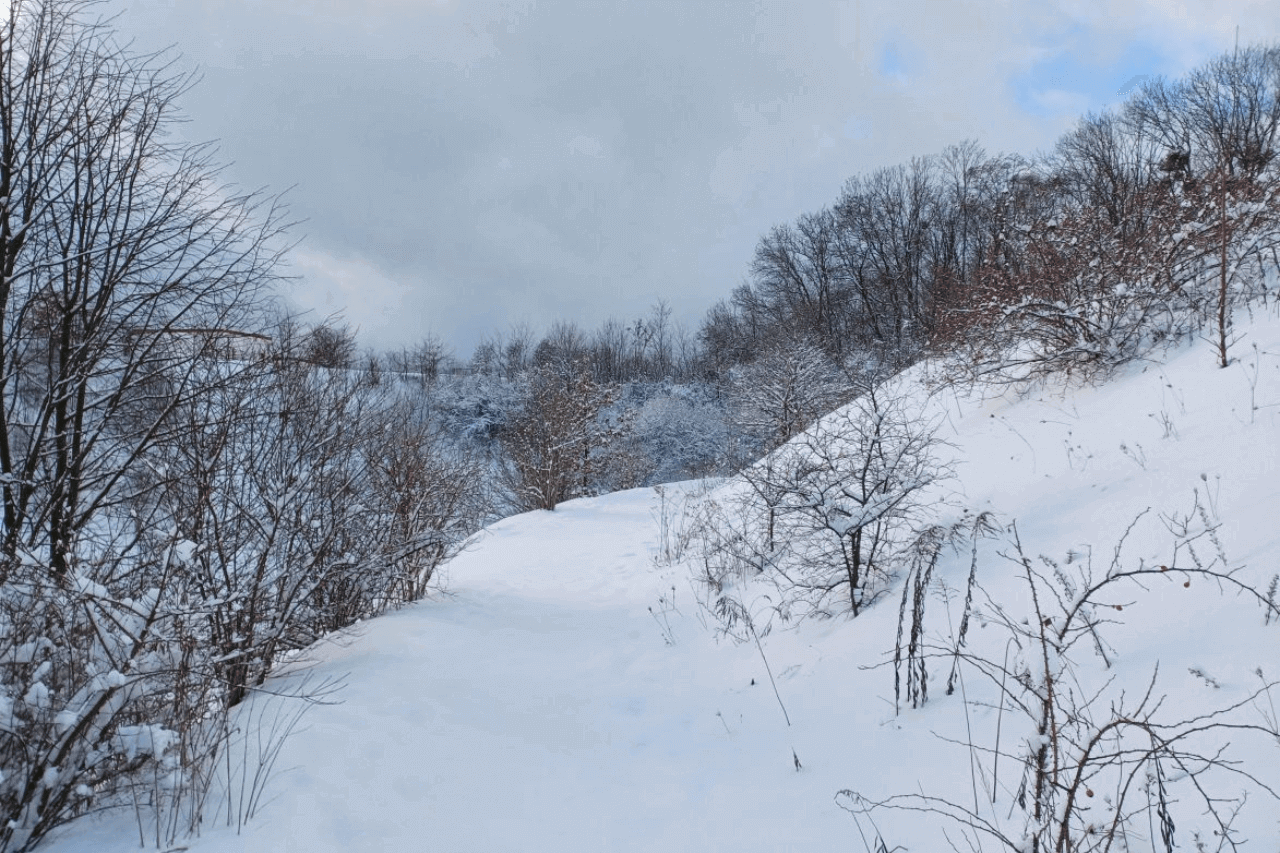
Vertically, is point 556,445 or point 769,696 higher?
point 556,445

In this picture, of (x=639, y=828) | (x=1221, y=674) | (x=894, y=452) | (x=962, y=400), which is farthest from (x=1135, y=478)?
(x=962, y=400)

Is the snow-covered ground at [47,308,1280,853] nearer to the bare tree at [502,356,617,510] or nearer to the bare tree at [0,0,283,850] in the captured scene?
the bare tree at [0,0,283,850]

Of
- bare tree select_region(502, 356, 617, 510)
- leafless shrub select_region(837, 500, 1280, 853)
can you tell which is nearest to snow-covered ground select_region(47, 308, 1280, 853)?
leafless shrub select_region(837, 500, 1280, 853)

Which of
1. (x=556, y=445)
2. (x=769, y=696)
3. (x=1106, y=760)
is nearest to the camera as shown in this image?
(x=1106, y=760)

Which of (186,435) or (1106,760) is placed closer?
(1106,760)

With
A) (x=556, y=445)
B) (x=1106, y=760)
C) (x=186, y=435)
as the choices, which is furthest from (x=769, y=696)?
(x=556, y=445)

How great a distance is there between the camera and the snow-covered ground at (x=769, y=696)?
8.34 ft

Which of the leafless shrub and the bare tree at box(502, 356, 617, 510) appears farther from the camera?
the bare tree at box(502, 356, 617, 510)

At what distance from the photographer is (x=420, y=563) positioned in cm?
657

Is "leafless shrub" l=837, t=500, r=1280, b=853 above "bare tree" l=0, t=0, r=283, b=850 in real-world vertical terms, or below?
below

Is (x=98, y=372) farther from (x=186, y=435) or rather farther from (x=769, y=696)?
(x=769, y=696)

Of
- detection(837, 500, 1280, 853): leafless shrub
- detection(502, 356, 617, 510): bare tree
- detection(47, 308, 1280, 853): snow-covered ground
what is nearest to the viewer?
detection(837, 500, 1280, 853): leafless shrub

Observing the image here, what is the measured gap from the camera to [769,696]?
396 centimetres

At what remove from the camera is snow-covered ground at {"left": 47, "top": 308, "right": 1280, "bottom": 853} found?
2543mm
